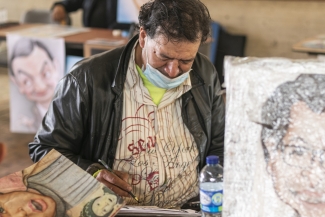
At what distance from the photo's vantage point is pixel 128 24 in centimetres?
432

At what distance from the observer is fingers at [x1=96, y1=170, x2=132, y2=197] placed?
57.4 inches

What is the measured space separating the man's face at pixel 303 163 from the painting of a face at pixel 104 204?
43cm

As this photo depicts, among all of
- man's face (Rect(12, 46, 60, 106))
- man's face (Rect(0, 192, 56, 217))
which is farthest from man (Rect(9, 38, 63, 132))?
man's face (Rect(0, 192, 56, 217))

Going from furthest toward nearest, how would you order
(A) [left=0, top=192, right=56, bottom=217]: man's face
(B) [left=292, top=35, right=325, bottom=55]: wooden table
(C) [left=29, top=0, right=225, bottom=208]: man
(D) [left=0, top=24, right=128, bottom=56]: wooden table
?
1. (D) [left=0, top=24, right=128, bottom=56]: wooden table
2. (B) [left=292, top=35, right=325, bottom=55]: wooden table
3. (C) [left=29, top=0, right=225, bottom=208]: man
4. (A) [left=0, top=192, right=56, bottom=217]: man's face

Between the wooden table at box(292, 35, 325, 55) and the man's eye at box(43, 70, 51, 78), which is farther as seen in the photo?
the man's eye at box(43, 70, 51, 78)

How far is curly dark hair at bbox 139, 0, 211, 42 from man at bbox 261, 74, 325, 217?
0.64 meters

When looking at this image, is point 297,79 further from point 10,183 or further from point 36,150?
point 36,150

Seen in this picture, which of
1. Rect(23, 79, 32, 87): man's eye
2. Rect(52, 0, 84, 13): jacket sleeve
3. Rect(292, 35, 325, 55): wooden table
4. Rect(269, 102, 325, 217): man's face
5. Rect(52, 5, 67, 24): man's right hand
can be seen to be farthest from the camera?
Rect(52, 0, 84, 13): jacket sleeve

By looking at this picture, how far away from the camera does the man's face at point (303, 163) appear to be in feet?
2.97

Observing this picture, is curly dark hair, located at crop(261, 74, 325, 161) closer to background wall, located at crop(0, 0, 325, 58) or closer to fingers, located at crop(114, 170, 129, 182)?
fingers, located at crop(114, 170, 129, 182)

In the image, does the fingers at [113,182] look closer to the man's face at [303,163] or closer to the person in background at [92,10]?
the man's face at [303,163]

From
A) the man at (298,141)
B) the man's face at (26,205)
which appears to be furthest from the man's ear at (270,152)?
the man's face at (26,205)

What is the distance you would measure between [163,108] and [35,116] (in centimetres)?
238

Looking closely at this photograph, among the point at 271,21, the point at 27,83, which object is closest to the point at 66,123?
the point at 27,83
